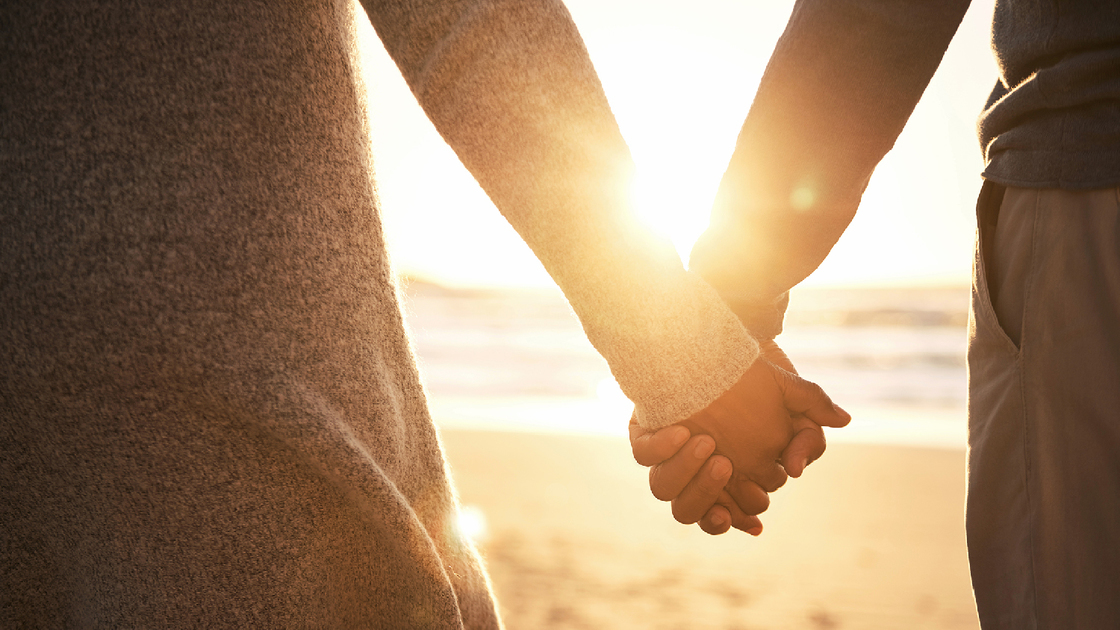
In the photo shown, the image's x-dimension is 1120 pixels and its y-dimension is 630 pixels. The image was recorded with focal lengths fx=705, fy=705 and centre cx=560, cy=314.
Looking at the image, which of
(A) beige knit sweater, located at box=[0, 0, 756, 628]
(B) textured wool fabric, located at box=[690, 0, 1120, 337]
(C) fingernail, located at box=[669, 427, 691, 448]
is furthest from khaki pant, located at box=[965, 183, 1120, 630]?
(A) beige knit sweater, located at box=[0, 0, 756, 628]

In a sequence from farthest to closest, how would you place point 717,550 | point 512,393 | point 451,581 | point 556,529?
point 512,393, point 556,529, point 717,550, point 451,581

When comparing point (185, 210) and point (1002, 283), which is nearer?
point (185, 210)

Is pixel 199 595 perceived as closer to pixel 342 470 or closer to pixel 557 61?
pixel 342 470

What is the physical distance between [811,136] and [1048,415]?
77 cm

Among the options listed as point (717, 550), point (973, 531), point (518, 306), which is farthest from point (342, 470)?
point (518, 306)

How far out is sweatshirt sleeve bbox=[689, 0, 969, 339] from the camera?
4.82ft

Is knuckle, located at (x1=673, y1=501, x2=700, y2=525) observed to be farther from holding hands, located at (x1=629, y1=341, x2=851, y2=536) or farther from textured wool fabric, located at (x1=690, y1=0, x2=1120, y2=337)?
textured wool fabric, located at (x1=690, y1=0, x2=1120, y2=337)

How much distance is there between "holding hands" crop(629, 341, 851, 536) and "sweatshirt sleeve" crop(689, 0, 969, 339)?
11.8 inches

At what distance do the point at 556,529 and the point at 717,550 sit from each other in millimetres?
982

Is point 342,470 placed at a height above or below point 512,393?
below

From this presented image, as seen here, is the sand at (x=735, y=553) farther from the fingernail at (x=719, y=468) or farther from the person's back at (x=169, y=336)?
the person's back at (x=169, y=336)

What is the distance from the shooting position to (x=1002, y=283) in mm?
1162

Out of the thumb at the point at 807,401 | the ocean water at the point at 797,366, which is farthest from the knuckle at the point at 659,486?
the ocean water at the point at 797,366

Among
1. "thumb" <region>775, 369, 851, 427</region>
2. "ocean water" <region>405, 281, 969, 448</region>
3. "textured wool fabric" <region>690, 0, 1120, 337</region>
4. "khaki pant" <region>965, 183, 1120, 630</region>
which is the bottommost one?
"khaki pant" <region>965, 183, 1120, 630</region>
